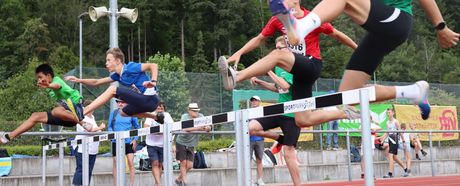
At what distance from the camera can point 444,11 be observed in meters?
79.5

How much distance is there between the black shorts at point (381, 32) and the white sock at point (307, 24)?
0.49m

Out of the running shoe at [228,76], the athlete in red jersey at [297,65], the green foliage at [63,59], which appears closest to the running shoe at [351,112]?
the athlete in red jersey at [297,65]

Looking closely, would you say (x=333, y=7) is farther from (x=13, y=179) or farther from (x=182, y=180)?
(x=13, y=179)

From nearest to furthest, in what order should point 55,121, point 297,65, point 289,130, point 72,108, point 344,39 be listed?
point 297,65, point 344,39, point 289,130, point 72,108, point 55,121

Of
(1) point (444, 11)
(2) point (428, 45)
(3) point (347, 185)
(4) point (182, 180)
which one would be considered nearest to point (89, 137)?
(4) point (182, 180)

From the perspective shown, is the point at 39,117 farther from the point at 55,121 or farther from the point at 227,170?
the point at 227,170

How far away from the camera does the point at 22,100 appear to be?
39656mm

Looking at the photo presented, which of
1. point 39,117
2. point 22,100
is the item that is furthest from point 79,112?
point 22,100

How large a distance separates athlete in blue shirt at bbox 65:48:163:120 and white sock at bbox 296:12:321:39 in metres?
4.01

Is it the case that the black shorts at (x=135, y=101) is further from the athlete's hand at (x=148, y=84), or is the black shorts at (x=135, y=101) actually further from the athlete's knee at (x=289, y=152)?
the athlete's knee at (x=289, y=152)

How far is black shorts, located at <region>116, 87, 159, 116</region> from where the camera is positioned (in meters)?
→ 8.12

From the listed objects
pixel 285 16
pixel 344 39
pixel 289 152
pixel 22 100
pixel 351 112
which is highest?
pixel 22 100

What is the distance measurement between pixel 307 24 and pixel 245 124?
1652 mm

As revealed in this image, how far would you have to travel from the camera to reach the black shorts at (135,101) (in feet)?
26.6
